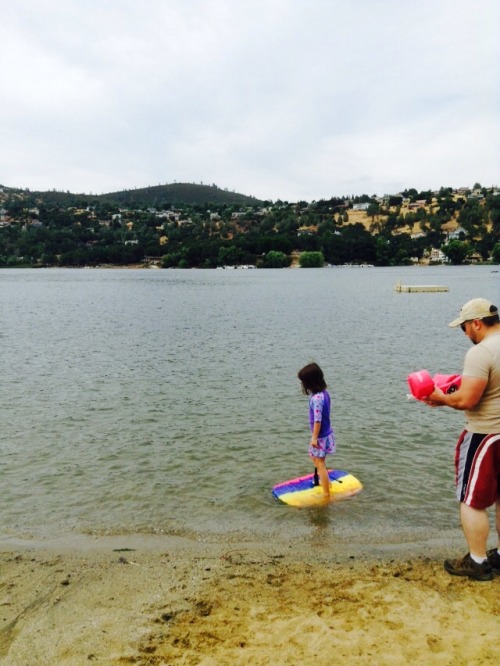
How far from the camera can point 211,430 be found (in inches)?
508

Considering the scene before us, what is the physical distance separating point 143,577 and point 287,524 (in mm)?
2393

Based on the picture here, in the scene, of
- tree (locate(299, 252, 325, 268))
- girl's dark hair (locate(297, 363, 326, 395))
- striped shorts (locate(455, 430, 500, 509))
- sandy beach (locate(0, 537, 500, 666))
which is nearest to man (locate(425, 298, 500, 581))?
striped shorts (locate(455, 430, 500, 509))

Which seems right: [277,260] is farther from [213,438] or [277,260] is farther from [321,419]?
[321,419]

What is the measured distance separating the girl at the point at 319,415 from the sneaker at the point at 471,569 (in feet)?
9.13

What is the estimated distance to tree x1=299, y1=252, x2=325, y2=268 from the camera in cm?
17325

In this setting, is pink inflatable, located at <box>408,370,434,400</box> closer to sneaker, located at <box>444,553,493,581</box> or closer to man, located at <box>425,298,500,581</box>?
man, located at <box>425,298,500,581</box>

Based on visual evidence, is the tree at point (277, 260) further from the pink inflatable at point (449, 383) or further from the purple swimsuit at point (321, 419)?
the pink inflatable at point (449, 383)

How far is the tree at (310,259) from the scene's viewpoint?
17325 centimetres

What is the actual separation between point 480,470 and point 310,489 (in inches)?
152

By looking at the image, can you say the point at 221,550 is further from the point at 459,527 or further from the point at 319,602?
the point at 459,527

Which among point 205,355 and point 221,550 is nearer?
point 221,550

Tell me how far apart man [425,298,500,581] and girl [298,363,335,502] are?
2.52 m

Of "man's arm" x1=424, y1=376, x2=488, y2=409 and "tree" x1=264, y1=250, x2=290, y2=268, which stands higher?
"tree" x1=264, y1=250, x2=290, y2=268

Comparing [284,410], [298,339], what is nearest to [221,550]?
[284,410]
